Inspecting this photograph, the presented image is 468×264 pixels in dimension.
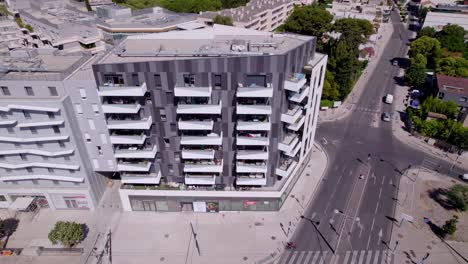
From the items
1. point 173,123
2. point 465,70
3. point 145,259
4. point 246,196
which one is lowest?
point 145,259

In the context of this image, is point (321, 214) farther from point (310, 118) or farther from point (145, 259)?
point (145, 259)

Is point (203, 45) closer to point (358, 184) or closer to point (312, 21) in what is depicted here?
point (358, 184)

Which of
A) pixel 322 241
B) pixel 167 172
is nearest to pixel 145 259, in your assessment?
pixel 167 172

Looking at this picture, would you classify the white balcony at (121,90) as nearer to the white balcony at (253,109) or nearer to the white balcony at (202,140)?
the white balcony at (202,140)

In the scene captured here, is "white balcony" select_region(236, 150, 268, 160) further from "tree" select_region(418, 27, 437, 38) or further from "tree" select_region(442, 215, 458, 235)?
"tree" select_region(418, 27, 437, 38)

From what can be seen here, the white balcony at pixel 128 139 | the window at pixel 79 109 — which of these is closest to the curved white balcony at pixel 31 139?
the window at pixel 79 109

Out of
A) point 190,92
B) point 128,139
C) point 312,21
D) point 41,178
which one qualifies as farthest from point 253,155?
point 312,21
